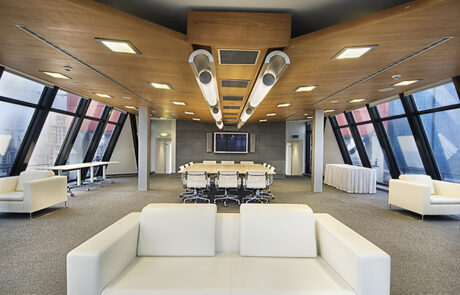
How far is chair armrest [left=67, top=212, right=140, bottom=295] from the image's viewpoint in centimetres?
151

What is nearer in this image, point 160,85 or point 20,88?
point 160,85

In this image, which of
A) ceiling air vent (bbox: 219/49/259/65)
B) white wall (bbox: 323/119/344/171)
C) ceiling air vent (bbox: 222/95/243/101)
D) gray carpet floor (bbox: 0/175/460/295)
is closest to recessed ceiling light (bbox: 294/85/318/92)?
ceiling air vent (bbox: 222/95/243/101)

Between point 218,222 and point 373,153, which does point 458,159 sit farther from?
point 218,222

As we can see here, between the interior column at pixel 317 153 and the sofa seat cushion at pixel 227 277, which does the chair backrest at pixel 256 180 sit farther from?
the sofa seat cushion at pixel 227 277

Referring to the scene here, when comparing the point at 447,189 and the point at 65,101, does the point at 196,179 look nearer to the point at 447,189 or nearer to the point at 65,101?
the point at 65,101

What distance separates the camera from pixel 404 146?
731cm

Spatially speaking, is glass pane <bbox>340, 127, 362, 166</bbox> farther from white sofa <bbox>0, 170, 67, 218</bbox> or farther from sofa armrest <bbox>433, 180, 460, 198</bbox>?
white sofa <bbox>0, 170, 67, 218</bbox>

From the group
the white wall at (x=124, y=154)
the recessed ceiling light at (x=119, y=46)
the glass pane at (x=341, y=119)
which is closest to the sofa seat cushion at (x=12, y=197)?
the recessed ceiling light at (x=119, y=46)

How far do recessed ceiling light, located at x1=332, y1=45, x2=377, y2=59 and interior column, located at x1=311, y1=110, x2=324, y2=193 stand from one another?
4.98 m

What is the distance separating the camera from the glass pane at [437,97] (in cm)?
527

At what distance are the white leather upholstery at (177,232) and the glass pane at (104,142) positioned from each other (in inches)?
376

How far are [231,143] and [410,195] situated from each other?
27.4 feet

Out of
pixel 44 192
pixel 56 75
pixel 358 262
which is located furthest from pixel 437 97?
pixel 44 192

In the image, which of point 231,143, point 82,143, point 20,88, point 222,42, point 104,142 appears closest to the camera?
point 222,42
